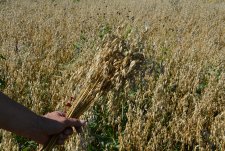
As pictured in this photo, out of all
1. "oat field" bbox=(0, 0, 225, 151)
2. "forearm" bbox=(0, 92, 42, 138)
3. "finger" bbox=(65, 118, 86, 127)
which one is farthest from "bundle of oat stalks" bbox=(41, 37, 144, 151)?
"forearm" bbox=(0, 92, 42, 138)

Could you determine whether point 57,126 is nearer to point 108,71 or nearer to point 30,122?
point 30,122

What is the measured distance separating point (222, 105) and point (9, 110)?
234cm

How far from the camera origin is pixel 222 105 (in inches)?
132

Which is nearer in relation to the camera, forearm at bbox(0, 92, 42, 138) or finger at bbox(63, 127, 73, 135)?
forearm at bbox(0, 92, 42, 138)

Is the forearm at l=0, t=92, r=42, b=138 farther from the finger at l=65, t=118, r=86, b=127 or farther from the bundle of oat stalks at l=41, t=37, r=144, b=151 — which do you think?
the bundle of oat stalks at l=41, t=37, r=144, b=151

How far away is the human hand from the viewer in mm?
1572

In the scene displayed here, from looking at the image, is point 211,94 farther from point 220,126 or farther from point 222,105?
point 220,126

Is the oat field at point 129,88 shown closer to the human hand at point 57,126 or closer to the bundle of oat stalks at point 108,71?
the bundle of oat stalks at point 108,71

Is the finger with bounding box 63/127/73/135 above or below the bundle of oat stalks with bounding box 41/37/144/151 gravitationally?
below

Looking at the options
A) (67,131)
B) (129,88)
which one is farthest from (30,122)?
(129,88)

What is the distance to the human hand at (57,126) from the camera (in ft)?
5.16

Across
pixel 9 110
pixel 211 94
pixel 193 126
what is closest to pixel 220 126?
pixel 193 126

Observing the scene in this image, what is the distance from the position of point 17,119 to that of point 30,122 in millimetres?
55

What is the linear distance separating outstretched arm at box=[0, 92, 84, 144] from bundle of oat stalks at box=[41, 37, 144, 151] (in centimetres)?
17
